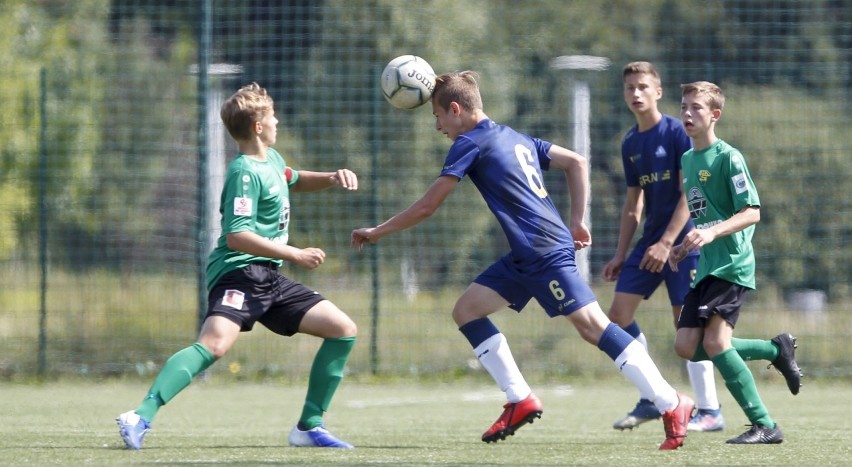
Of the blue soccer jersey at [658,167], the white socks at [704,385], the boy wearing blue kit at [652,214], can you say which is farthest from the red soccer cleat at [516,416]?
the blue soccer jersey at [658,167]

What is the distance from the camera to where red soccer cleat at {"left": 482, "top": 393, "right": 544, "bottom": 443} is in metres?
6.09

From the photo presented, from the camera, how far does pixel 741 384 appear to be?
6.20 m

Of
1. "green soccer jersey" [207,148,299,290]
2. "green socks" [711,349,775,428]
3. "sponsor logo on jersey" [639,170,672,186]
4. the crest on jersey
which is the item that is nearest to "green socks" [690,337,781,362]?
"green socks" [711,349,775,428]

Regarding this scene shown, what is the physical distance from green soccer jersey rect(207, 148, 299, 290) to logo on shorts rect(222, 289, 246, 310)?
0.39ft

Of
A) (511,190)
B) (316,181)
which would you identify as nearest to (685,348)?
(511,190)

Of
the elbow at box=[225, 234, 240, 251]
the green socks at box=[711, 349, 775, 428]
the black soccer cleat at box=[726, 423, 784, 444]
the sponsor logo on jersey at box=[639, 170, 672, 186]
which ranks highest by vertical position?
the sponsor logo on jersey at box=[639, 170, 672, 186]

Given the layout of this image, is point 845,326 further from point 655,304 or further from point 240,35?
point 240,35

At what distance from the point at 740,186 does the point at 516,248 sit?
1138 millimetres

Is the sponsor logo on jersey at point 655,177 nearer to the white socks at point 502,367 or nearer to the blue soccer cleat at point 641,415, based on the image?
the blue soccer cleat at point 641,415

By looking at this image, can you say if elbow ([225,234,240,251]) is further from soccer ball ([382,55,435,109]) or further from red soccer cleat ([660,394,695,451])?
red soccer cleat ([660,394,695,451])

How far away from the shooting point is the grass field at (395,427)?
18.5 feet

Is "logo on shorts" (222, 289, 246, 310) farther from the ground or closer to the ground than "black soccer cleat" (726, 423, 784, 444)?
farther from the ground

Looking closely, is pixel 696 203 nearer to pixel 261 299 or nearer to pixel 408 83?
pixel 408 83

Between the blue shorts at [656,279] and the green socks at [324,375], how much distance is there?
73.9 inches
